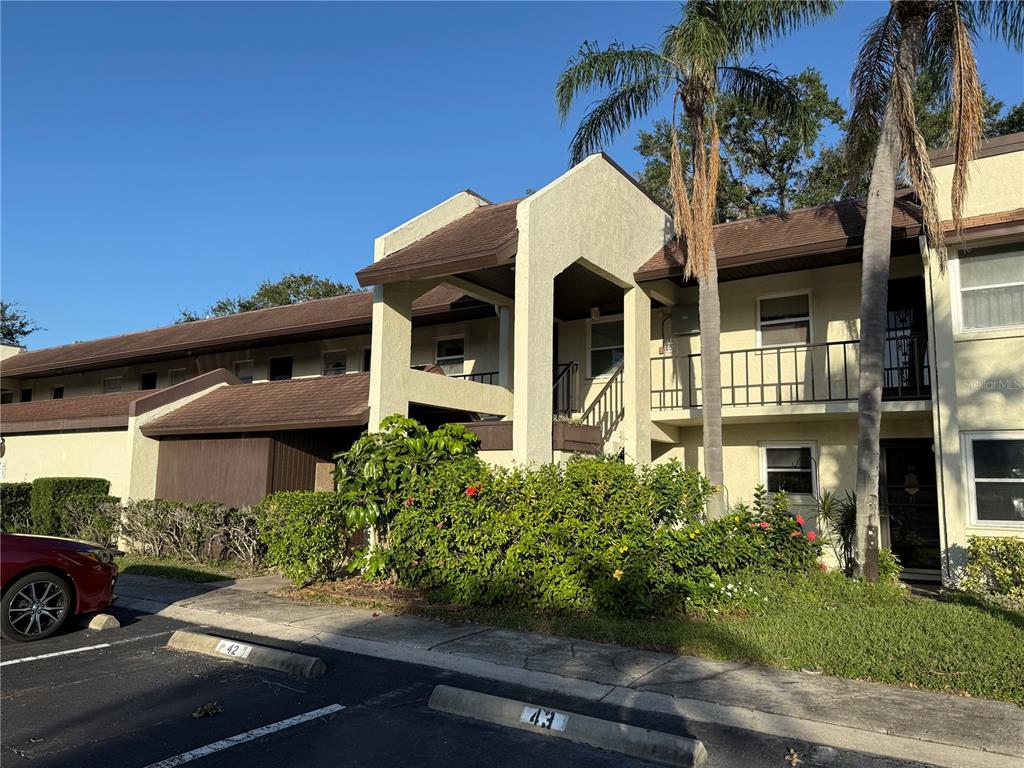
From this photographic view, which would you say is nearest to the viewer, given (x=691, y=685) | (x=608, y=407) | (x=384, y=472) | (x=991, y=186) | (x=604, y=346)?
(x=691, y=685)

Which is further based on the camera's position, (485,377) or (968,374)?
(485,377)

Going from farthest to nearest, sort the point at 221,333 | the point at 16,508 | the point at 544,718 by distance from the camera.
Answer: the point at 221,333 → the point at 16,508 → the point at 544,718

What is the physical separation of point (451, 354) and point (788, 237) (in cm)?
838

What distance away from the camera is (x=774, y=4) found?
12.2m

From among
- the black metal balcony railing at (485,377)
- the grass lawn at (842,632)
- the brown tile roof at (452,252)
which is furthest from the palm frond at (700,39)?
the grass lawn at (842,632)

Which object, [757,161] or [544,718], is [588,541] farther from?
[757,161]

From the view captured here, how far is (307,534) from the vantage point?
11008 millimetres

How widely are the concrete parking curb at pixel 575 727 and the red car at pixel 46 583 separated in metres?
5.00

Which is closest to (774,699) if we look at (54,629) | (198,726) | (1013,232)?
(198,726)

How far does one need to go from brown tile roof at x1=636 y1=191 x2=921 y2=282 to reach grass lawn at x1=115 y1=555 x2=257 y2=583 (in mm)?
9551

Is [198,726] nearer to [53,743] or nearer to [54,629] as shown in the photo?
[53,743]

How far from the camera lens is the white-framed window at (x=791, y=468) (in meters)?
14.5

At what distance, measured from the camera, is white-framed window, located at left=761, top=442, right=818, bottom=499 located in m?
14.5

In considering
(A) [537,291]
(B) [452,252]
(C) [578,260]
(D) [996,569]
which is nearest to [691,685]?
(D) [996,569]
